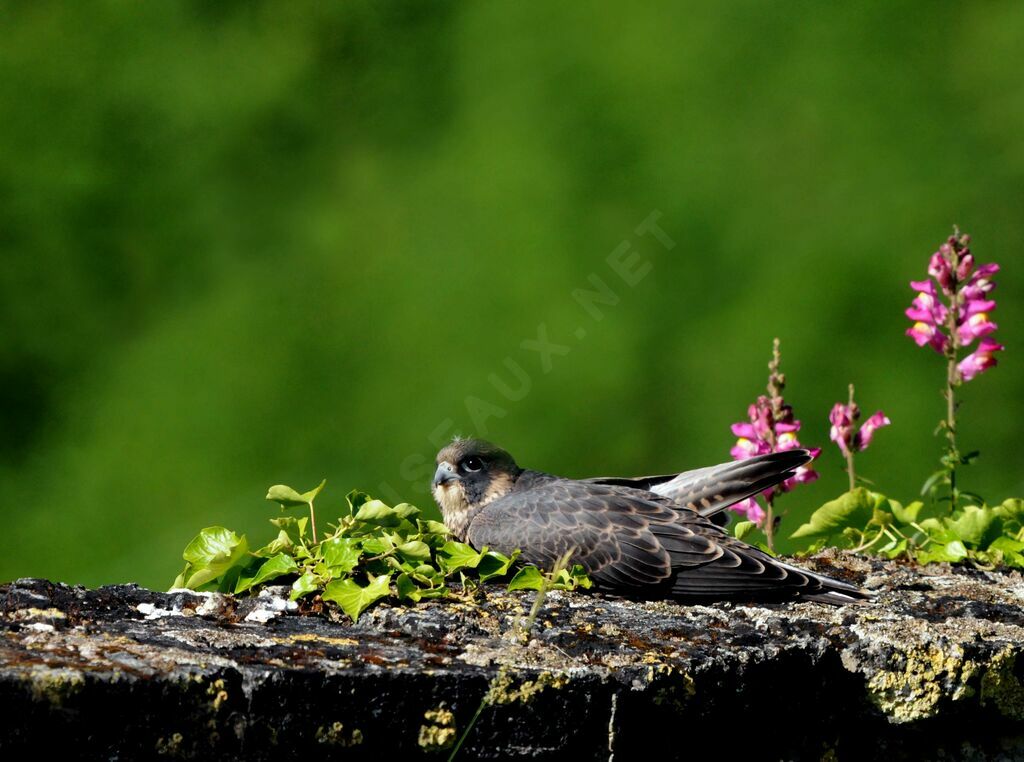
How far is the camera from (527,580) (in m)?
2.67

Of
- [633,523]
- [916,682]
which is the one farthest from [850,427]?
[916,682]

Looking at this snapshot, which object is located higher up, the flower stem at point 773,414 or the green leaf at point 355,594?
the flower stem at point 773,414

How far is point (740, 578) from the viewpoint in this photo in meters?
2.81

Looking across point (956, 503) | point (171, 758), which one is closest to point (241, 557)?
point (171, 758)

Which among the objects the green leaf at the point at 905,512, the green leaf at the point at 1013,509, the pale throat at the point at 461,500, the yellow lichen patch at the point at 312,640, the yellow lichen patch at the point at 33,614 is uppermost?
the pale throat at the point at 461,500

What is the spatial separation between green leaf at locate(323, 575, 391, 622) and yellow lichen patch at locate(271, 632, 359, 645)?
204mm

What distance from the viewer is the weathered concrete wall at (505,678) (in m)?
1.68

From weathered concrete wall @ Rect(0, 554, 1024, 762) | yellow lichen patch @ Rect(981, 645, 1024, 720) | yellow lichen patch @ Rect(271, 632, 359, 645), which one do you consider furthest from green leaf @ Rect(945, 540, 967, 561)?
yellow lichen patch @ Rect(271, 632, 359, 645)

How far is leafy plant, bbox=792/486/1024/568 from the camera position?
10.9ft

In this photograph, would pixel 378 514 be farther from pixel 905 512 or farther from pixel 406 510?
pixel 905 512

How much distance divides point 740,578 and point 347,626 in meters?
0.99

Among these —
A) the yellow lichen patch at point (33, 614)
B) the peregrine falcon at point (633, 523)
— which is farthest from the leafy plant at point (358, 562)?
the yellow lichen patch at point (33, 614)

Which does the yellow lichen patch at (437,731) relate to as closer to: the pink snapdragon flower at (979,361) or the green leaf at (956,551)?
the green leaf at (956,551)

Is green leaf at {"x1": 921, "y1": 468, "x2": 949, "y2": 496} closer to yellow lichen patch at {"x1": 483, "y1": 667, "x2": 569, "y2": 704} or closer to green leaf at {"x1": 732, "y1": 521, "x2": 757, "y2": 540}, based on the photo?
green leaf at {"x1": 732, "y1": 521, "x2": 757, "y2": 540}
